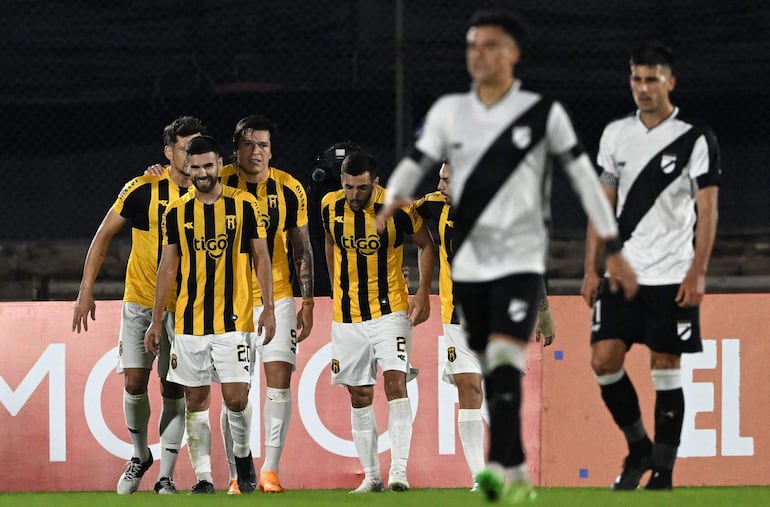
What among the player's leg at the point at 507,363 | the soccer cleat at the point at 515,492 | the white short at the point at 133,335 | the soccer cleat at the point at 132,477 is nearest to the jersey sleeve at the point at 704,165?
the player's leg at the point at 507,363

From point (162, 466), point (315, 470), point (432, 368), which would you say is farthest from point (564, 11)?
point (162, 466)

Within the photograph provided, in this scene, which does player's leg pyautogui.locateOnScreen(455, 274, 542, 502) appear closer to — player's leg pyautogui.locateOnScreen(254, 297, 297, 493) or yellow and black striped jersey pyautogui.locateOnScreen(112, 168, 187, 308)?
player's leg pyautogui.locateOnScreen(254, 297, 297, 493)

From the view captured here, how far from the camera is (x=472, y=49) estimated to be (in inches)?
209

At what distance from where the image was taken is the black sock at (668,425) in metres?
6.24

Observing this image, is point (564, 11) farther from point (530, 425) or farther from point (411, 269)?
point (530, 425)

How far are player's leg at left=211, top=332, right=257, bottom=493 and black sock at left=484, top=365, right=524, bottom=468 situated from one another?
91.7 inches

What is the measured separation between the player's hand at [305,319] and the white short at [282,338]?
17 centimetres

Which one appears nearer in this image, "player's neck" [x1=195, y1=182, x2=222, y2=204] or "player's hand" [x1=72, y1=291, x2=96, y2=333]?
"player's neck" [x1=195, y1=182, x2=222, y2=204]

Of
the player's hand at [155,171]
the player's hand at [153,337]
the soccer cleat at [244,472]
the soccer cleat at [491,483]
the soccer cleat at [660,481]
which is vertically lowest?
the soccer cleat at [244,472]

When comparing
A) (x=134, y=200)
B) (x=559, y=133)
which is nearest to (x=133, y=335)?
(x=134, y=200)

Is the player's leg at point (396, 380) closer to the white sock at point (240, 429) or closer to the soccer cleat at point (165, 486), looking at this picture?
the white sock at point (240, 429)

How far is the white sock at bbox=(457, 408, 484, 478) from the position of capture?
7859 mm

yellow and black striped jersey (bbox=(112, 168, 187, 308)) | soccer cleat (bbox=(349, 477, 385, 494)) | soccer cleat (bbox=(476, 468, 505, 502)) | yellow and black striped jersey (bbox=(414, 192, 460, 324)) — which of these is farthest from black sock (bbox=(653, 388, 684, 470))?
yellow and black striped jersey (bbox=(112, 168, 187, 308))

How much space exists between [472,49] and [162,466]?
136 inches
